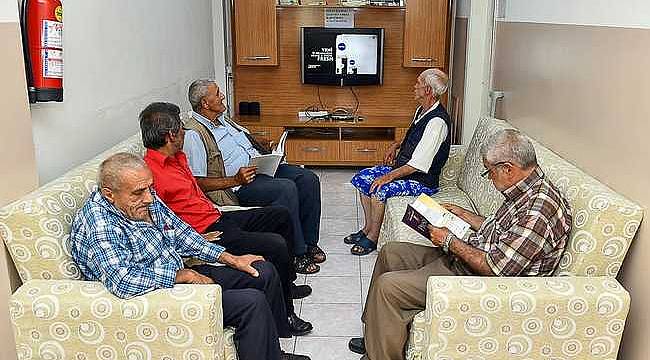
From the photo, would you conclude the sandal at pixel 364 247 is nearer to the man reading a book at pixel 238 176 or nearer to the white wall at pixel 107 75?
the man reading a book at pixel 238 176

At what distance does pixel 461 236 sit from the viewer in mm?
2607

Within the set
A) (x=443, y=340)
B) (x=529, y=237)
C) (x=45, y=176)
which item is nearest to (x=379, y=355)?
(x=443, y=340)

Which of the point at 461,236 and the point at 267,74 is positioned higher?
the point at 267,74

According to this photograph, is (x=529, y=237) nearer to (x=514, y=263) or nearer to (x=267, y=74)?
(x=514, y=263)

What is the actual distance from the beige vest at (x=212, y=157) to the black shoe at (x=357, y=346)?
1.17m

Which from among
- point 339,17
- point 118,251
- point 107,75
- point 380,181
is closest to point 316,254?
point 380,181

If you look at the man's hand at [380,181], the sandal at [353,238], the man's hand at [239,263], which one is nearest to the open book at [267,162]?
the man's hand at [380,181]

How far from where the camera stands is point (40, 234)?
2100 mm

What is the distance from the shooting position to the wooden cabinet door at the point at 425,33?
578cm

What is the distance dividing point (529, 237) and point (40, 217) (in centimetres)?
175

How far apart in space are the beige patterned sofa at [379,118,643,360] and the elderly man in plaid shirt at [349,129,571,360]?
10cm

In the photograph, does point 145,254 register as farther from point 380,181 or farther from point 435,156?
point 435,156

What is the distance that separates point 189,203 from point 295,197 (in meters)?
1.00

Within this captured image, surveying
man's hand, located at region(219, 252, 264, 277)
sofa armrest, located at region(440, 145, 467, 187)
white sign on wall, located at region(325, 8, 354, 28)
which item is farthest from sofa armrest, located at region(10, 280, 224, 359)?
white sign on wall, located at region(325, 8, 354, 28)
